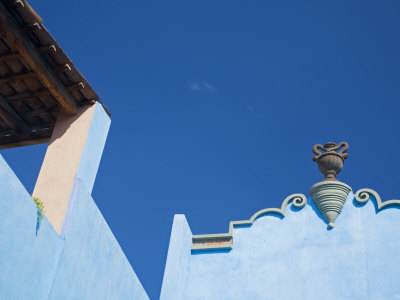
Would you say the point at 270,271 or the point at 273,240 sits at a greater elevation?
the point at 273,240

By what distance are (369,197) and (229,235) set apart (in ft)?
9.43

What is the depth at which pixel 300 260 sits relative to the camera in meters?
10.5

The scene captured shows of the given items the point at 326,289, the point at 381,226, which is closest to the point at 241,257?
the point at 326,289

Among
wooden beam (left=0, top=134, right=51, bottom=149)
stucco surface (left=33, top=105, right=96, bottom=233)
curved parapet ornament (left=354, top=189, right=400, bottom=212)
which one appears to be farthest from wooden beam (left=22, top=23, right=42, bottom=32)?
curved parapet ornament (left=354, top=189, right=400, bottom=212)

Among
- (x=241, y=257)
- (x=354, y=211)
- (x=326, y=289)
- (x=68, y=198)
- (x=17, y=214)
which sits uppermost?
(x=354, y=211)

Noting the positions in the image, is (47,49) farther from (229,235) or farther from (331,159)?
(331,159)

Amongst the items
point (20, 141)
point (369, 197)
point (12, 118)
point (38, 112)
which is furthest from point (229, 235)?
point (12, 118)

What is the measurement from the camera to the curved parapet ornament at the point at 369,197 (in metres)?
10.6

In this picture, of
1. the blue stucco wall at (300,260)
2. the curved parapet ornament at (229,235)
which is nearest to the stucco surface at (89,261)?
the blue stucco wall at (300,260)

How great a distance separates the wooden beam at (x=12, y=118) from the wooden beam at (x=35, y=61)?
960 millimetres

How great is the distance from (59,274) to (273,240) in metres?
5.42

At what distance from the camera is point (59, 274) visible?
6.44m

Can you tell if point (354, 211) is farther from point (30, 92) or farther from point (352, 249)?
point (30, 92)

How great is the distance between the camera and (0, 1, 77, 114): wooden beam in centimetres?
671
